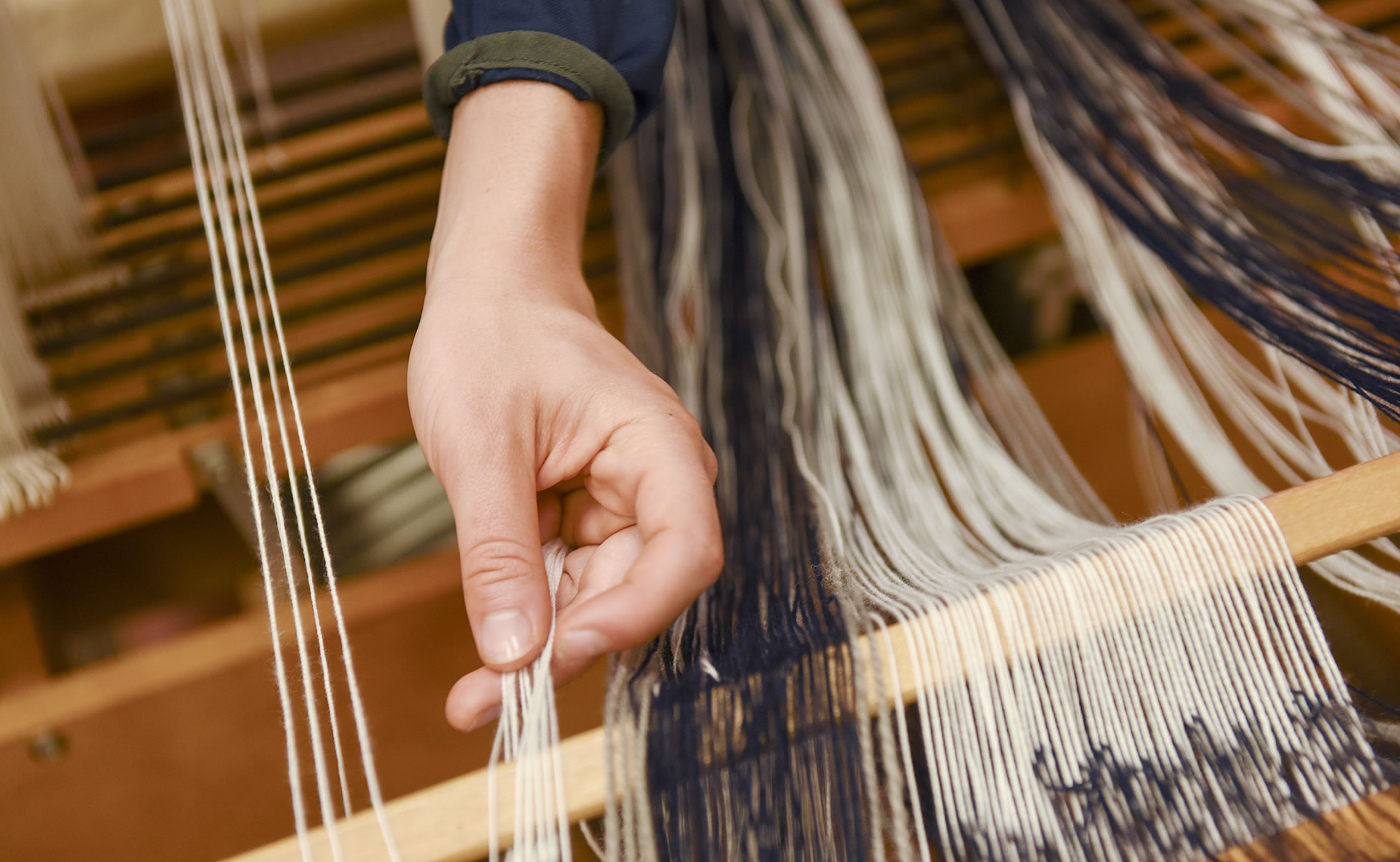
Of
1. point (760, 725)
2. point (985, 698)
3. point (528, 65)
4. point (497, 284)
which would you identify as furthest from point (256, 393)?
point (985, 698)

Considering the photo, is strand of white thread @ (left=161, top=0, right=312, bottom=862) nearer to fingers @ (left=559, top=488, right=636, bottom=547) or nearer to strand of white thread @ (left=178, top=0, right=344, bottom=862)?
strand of white thread @ (left=178, top=0, right=344, bottom=862)

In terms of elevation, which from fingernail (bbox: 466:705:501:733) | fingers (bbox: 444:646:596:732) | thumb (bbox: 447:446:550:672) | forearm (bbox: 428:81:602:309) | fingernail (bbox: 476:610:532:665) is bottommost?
fingernail (bbox: 466:705:501:733)

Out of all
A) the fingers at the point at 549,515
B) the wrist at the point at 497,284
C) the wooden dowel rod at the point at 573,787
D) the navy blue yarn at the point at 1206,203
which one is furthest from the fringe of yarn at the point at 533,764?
the navy blue yarn at the point at 1206,203

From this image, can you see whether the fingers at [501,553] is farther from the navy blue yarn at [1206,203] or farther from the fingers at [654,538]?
the navy blue yarn at [1206,203]

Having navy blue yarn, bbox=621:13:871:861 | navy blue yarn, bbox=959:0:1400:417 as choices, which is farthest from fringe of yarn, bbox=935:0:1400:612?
navy blue yarn, bbox=621:13:871:861

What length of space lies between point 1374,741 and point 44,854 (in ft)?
3.94

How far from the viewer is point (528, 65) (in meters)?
0.62

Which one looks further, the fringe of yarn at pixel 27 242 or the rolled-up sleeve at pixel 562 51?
the fringe of yarn at pixel 27 242

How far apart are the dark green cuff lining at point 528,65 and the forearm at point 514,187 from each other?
1cm

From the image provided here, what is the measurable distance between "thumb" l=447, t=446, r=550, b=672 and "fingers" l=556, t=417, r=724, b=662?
0.08 ft

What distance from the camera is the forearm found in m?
0.60

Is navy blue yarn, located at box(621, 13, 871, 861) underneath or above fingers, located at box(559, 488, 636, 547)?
underneath

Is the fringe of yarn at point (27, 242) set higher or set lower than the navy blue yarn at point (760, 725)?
higher

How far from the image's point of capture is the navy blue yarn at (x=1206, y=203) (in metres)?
0.67
